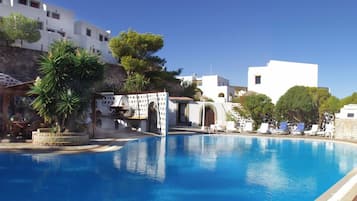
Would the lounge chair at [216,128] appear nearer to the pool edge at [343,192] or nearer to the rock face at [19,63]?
the rock face at [19,63]

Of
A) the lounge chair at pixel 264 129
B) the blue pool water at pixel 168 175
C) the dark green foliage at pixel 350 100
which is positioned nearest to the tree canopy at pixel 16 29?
the blue pool water at pixel 168 175

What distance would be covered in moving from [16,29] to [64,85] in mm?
18185

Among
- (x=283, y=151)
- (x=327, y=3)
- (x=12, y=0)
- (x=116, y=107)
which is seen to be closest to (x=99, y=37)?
(x=12, y=0)

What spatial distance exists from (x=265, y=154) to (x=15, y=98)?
1506 centimetres

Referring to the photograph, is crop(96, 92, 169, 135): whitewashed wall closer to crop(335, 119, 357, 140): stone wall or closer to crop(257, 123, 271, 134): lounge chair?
crop(257, 123, 271, 134): lounge chair

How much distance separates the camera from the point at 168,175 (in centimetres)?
891

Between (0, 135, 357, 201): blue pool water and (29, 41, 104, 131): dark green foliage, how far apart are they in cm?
280

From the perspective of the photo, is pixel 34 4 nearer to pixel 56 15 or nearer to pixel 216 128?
pixel 56 15

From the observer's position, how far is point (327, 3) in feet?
63.6

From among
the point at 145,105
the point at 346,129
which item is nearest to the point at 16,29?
the point at 145,105

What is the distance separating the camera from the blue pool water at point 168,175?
6.96 meters

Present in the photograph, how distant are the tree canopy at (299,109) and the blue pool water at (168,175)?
35.5ft

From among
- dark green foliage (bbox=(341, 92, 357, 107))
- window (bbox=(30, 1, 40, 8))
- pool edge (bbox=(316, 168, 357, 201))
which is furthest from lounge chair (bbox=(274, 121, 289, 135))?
window (bbox=(30, 1, 40, 8))

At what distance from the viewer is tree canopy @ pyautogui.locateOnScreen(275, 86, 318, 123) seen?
2408cm
